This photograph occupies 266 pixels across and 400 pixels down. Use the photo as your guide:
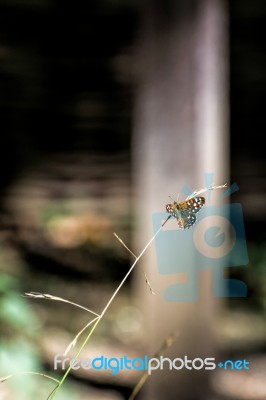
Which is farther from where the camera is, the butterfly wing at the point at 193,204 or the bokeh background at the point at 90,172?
the bokeh background at the point at 90,172

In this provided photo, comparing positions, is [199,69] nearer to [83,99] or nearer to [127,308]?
[127,308]

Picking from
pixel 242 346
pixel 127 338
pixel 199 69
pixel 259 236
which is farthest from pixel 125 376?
pixel 259 236

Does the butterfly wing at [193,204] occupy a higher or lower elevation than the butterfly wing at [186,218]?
higher

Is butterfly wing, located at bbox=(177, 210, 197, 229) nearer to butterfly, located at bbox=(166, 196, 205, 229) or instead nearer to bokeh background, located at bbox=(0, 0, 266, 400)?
butterfly, located at bbox=(166, 196, 205, 229)

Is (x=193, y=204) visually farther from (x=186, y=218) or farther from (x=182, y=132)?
(x=182, y=132)

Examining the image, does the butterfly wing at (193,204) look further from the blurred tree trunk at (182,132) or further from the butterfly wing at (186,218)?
the blurred tree trunk at (182,132)

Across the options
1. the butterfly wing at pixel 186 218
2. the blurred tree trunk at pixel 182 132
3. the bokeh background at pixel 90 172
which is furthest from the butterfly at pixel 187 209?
the bokeh background at pixel 90 172

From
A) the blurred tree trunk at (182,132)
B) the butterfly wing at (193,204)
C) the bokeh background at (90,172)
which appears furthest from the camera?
the bokeh background at (90,172)
